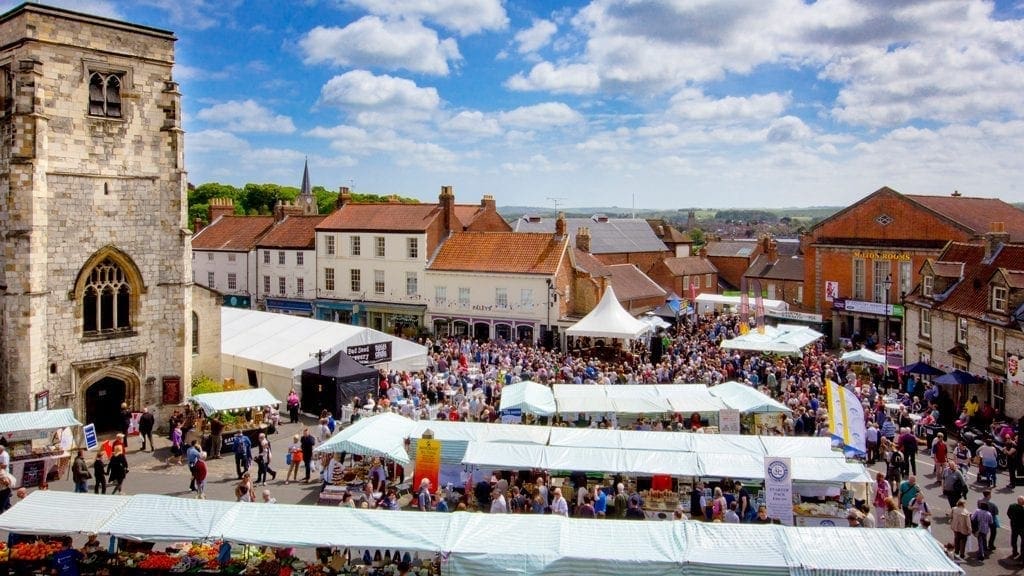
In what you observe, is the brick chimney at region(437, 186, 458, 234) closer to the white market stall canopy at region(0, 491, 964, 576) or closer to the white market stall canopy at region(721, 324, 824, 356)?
the white market stall canopy at region(721, 324, 824, 356)

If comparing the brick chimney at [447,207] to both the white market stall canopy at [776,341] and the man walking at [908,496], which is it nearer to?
the white market stall canopy at [776,341]

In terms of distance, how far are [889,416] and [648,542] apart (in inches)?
581

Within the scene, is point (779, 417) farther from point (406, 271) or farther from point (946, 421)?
point (406, 271)

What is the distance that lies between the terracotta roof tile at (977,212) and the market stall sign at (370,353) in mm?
29731

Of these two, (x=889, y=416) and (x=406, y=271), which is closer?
(x=889, y=416)

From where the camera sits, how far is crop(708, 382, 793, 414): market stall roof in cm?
2109

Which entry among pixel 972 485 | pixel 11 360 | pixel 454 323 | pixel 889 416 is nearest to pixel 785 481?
pixel 972 485

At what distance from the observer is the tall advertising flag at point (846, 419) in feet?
56.4

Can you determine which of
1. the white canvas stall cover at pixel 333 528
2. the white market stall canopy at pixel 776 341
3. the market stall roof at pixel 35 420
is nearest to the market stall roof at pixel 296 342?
the market stall roof at pixel 35 420

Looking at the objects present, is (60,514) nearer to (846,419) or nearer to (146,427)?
(146,427)

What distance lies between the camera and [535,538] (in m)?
11.2

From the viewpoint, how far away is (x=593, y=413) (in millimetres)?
21375

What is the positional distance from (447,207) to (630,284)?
1226 centimetres

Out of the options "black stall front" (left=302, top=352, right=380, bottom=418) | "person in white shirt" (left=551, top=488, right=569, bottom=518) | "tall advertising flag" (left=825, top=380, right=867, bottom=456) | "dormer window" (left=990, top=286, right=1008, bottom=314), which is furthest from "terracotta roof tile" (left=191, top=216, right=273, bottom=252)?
"tall advertising flag" (left=825, top=380, right=867, bottom=456)
